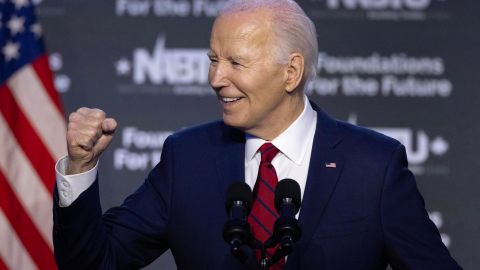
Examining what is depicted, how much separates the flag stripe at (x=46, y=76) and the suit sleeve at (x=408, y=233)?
212 cm

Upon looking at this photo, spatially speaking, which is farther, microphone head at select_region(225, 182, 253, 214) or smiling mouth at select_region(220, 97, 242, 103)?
smiling mouth at select_region(220, 97, 242, 103)

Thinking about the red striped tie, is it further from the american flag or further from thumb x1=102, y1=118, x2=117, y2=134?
the american flag

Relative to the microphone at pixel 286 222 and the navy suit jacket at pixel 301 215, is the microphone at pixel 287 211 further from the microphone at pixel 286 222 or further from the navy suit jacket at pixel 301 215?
the navy suit jacket at pixel 301 215

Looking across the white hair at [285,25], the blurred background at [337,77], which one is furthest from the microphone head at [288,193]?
the blurred background at [337,77]

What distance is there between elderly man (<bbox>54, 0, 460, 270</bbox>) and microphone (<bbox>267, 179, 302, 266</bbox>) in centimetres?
32

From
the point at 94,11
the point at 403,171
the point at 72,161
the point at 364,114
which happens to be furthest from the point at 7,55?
the point at 403,171

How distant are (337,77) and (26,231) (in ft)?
5.37

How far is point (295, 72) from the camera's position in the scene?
2406 millimetres

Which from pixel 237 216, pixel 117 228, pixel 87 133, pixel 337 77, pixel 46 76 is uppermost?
pixel 87 133

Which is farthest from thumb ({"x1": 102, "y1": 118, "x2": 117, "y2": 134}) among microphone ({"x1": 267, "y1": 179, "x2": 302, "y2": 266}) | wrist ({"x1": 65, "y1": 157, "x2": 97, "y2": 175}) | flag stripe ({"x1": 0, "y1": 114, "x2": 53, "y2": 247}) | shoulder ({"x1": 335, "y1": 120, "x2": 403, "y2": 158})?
flag stripe ({"x1": 0, "y1": 114, "x2": 53, "y2": 247})

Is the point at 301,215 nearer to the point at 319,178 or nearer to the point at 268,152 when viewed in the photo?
the point at 319,178

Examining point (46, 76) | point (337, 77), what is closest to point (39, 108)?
point (46, 76)

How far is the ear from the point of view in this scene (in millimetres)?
2393

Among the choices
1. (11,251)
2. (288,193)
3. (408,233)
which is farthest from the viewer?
(11,251)
